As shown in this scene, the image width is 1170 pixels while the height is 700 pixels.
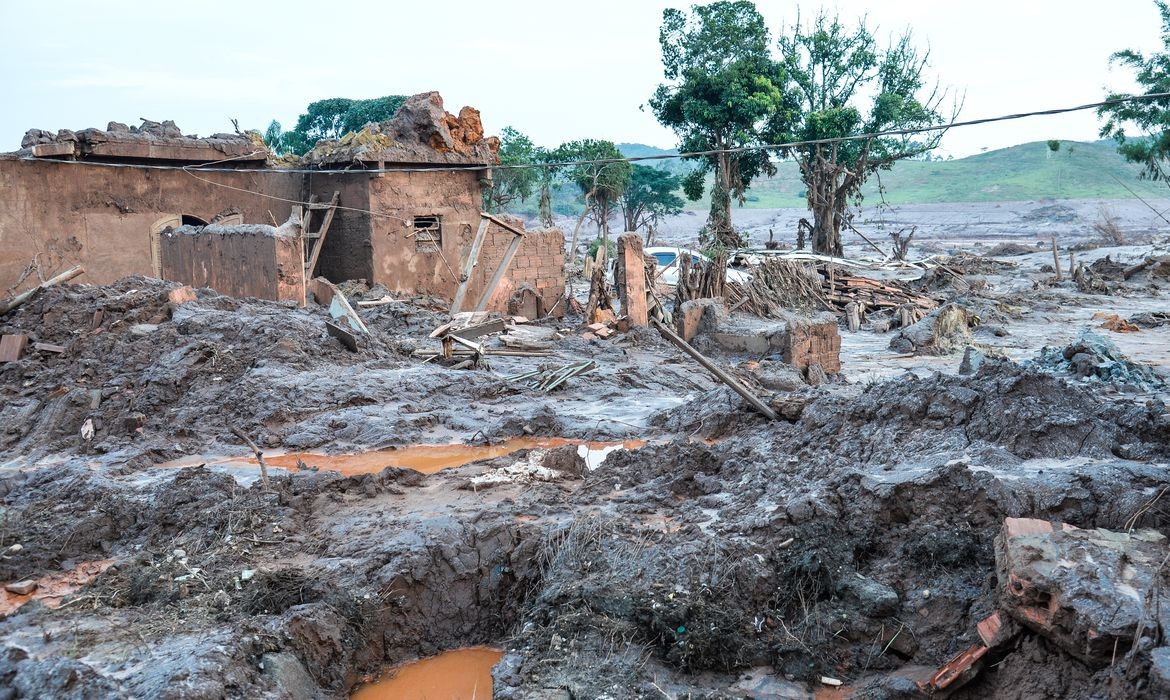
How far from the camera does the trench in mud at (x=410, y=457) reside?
874 cm

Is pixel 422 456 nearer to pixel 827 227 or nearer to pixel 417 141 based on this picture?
pixel 417 141

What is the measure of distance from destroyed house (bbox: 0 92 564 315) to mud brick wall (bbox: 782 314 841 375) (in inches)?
201

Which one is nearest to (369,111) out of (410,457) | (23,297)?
(23,297)

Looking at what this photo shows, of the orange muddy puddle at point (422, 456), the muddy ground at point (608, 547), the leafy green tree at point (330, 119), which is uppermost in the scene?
the leafy green tree at point (330, 119)

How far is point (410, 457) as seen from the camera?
9.11 meters

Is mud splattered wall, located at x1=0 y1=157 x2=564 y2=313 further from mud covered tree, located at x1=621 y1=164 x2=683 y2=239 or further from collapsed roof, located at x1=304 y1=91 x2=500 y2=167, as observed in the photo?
mud covered tree, located at x1=621 y1=164 x2=683 y2=239

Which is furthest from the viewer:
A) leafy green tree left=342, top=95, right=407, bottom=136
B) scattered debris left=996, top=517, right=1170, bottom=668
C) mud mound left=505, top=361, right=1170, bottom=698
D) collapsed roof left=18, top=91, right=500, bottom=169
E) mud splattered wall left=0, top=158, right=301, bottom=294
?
leafy green tree left=342, top=95, right=407, bottom=136

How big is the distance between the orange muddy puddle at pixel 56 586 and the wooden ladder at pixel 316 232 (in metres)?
11.4

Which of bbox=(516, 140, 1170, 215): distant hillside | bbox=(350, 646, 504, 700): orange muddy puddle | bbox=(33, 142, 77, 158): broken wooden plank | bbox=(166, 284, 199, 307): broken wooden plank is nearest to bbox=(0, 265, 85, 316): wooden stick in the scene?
bbox=(166, 284, 199, 307): broken wooden plank

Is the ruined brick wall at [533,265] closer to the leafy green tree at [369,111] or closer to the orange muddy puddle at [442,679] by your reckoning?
the orange muddy puddle at [442,679]

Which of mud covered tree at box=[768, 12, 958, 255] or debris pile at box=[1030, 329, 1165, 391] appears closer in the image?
debris pile at box=[1030, 329, 1165, 391]

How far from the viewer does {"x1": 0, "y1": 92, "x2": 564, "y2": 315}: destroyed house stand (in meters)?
14.4

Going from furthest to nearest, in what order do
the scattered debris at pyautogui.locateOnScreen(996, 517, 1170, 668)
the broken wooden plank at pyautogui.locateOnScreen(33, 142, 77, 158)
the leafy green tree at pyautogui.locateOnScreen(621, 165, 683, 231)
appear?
the leafy green tree at pyautogui.locateOnScreen(621, 165, 683, 231), the broken wooden plank at pyautogui.locateOnScreen(33, 142, 77, 158), the scattered debris at pyautogui.locateOnScreen(996, 517, 1170, 668)

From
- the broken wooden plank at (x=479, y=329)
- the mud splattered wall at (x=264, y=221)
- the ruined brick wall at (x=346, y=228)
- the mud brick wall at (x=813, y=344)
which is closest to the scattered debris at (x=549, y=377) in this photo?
the broken wooden plank at (x=479, y=329)
